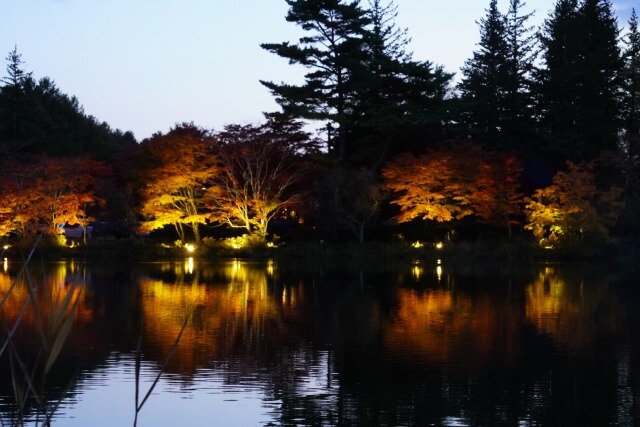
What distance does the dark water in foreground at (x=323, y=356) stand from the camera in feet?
24.2

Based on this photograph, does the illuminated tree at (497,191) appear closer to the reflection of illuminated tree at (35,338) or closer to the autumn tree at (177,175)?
the autumn tree at (177,175)

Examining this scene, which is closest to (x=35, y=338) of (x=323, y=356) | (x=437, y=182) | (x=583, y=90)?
(x=323, y=356)

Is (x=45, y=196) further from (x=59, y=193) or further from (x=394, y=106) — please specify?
(x=394, y=106)

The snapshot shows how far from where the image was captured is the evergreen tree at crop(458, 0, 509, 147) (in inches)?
1535

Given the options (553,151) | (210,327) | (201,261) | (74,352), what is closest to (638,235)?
(553,151)

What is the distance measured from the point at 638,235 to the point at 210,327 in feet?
82.3

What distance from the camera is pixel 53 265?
28875 mm

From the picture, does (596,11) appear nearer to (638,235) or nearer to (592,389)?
(638,235)

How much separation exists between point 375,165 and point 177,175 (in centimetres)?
839

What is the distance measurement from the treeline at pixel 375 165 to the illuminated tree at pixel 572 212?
0.06 m

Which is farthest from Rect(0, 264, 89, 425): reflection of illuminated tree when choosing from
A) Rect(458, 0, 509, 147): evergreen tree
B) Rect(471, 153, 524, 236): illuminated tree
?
Rect(458, 0, 509, 147): evergreen tree

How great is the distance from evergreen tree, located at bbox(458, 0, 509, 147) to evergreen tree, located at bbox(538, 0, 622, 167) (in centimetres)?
214

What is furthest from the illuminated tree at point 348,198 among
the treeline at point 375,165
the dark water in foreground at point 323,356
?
the dark water in foreground at point 323,356

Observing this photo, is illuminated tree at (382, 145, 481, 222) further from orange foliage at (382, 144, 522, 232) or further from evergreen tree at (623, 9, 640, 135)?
evergreen tree at (623, 9, 640, 135)
